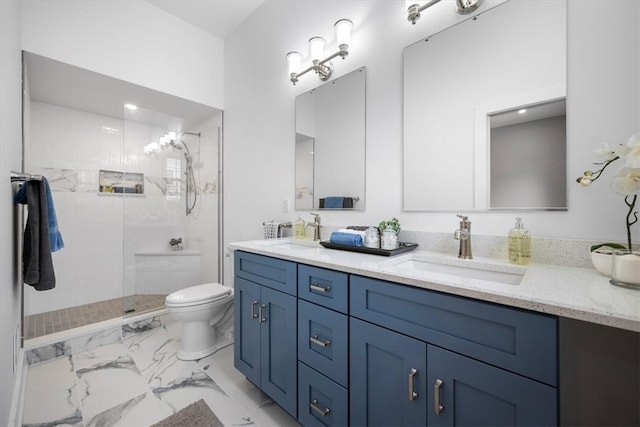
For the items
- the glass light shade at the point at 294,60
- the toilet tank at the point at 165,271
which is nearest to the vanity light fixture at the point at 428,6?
the glass light shade at the point at 294,60

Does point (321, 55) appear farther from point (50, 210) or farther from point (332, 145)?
point (50, 210)

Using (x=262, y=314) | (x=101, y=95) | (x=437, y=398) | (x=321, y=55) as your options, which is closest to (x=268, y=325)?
(x=262, y=314)

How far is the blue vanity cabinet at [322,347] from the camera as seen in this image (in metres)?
1.14

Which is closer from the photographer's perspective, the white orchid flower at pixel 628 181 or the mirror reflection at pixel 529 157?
the white orchid flower at pixel 628 181

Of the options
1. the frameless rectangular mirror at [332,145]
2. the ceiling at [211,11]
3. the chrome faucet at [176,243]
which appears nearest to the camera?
the frameless rectangular mirror at [332,145]

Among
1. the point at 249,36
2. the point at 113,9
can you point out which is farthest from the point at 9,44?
the point at 249,36

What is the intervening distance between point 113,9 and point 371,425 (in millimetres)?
3245

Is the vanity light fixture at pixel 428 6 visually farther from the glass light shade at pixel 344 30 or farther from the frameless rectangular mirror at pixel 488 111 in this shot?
the glass light shade at pixel 344 30

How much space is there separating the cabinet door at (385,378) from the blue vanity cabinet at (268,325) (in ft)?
1.24

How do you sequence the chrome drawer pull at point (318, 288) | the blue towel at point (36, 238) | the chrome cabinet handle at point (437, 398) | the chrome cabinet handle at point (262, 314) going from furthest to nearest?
the chrome cabinet handle at point (262, 314), the blue towel at point (36, 238), the chrome drawer pull at point (318, 288), the chrome cabinet handle at point (437, 398)

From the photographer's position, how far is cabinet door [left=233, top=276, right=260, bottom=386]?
1613mm

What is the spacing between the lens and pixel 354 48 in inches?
68.2

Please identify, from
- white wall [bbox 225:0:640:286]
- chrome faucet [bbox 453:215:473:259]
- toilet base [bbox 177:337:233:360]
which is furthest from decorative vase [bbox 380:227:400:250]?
toilet base [bbox 177:337:233:360]

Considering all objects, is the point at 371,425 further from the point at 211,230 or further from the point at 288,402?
the point at 211,230
